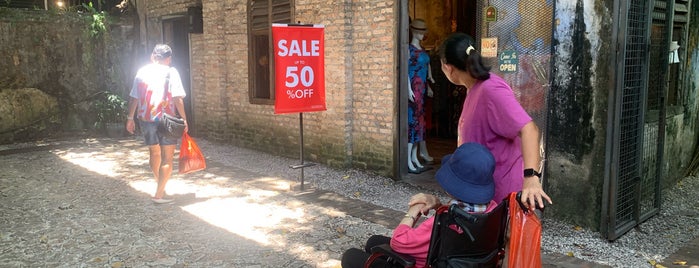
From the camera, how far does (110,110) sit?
11.4 meters

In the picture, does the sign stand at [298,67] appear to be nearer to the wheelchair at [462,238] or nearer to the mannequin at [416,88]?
the mannequin at [416,88]

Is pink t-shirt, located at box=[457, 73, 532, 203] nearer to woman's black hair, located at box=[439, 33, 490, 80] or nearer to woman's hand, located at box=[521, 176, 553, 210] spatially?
woman's black hair, located at box=[439, 33, 490, 80]

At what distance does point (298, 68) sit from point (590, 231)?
3.41 meters

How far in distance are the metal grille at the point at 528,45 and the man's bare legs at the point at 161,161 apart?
3603 mm

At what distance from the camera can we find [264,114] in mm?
9188

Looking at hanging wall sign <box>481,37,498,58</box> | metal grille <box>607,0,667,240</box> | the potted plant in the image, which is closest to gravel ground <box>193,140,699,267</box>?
metal grille <box>607,0,667,240</box>

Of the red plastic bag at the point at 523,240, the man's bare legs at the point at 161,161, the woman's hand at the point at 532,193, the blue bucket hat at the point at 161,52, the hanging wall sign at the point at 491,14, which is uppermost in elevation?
the hanging wall sign at the point at 491,14

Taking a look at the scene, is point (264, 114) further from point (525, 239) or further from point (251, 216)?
point (525, 239)

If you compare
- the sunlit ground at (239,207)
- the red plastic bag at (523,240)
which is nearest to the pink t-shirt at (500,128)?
the red plastic bag at (523,240)

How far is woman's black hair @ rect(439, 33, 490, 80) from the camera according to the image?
2812 mm

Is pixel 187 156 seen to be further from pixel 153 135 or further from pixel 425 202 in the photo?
pixel 425 202

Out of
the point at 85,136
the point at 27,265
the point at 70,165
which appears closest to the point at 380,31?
the point at 27,265

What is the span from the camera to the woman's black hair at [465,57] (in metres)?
2.81

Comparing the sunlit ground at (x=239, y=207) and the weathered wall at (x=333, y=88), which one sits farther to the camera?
the weathered wall at (x=333, y=88)
